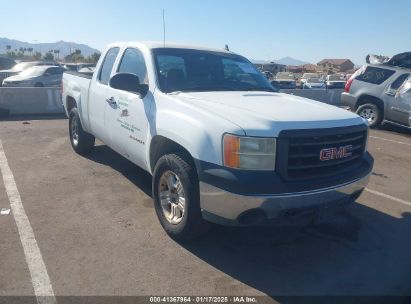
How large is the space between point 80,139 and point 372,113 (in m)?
8.29

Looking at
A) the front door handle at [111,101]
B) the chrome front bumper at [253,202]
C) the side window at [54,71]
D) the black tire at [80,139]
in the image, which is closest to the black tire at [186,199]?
the chrome front bumper at [253,202]

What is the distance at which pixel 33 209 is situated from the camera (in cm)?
463

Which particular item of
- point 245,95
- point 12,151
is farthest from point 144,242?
point 12,151

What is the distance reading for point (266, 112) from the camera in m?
3.54

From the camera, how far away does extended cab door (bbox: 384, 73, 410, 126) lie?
10344 mm

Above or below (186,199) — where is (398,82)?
above

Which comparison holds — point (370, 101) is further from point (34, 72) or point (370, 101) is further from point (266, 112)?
point (34, 72)

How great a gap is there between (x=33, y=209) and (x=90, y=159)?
2.32 meters

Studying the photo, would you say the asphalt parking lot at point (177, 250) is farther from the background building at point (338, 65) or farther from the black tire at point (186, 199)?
the background building at point (338, 65)

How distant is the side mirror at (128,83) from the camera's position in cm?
420

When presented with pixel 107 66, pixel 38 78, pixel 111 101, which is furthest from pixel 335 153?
pixel 38 78

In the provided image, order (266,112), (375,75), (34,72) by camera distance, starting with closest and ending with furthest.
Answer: (266,112) < (375,75) < (34,72)

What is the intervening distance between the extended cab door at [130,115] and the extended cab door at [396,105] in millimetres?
8070

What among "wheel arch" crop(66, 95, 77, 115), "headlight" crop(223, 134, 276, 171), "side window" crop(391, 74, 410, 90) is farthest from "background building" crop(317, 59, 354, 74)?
"headlight" crop(223, 134, 276, 171)
